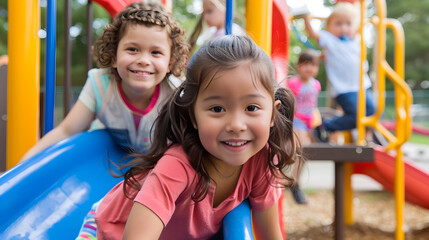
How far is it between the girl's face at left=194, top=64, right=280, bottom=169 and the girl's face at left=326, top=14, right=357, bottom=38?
2.98 metres

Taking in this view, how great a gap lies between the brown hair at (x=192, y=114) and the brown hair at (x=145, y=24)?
2.20 ft

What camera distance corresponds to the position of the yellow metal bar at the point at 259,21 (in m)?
1.69

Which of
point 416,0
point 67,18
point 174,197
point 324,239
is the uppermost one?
point 416,0

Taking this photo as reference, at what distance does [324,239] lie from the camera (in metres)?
3.91

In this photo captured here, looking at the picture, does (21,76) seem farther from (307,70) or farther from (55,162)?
(307,70)

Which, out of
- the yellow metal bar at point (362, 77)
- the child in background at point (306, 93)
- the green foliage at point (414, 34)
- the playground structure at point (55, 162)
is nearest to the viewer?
the playground structure at point (55, 162)

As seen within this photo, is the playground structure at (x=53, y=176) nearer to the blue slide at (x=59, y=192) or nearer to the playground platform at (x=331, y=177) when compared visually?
the blue slide at (x=59, y=192)

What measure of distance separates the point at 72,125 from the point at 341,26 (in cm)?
268

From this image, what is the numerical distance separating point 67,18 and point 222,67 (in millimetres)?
2033

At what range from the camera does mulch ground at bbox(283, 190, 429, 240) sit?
3947 mm

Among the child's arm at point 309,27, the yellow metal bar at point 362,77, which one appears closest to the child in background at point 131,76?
the yellow metal bar at point 362,77

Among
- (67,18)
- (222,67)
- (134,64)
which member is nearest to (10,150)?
(134,64)

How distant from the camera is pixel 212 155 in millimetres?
1214

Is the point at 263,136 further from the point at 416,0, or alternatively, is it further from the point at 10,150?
the point at 416,0
